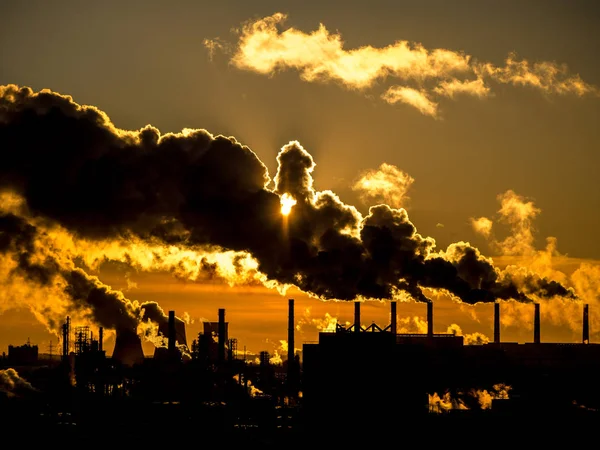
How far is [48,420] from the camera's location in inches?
3219

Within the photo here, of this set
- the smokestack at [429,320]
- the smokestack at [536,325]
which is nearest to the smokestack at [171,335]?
the smokestack at [429,320]

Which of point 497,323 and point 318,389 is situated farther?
point 497,323

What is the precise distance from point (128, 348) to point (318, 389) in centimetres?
4473

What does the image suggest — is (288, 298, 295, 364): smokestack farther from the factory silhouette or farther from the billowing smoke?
the billowing smoke

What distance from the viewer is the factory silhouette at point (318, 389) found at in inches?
2987

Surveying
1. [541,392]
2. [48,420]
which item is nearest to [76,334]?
[48,420]

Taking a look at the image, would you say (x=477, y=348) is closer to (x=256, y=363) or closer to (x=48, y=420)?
(x=256, y=363)

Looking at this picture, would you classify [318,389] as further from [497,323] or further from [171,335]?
[497,323]

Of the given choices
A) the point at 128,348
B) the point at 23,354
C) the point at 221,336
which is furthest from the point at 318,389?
the point at 23,354

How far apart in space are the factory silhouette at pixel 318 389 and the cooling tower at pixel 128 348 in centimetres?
15

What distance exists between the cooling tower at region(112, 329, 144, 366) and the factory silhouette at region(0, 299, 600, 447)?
15 cm

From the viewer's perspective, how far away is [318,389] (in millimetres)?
77750

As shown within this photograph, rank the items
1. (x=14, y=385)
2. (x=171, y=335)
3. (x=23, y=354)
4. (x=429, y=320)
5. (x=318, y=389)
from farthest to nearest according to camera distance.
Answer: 1. (x=23, y=354)
2. (x=429, y=320)
3. (x=171, y=335)
4. (x=14, y=385)
5. (x=318, y=389)

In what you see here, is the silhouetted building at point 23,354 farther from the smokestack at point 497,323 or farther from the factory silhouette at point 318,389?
the smokestack at point 497,323
